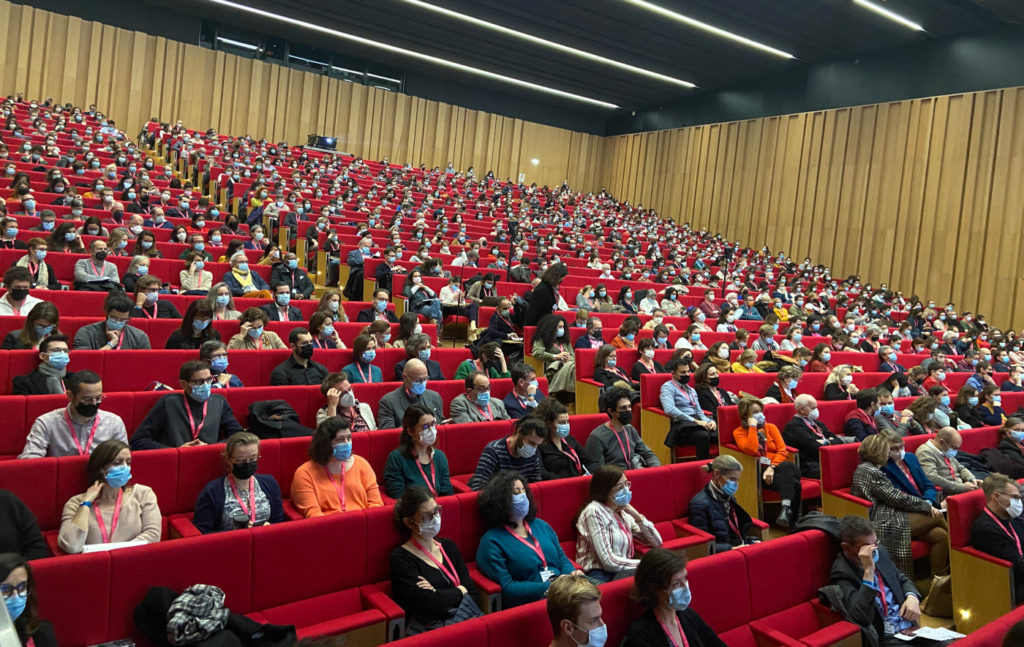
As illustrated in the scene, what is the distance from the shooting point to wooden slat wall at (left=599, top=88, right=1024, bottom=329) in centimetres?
1338

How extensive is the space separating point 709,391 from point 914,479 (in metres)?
1.51

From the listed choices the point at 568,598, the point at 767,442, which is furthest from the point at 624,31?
the point at 568,598

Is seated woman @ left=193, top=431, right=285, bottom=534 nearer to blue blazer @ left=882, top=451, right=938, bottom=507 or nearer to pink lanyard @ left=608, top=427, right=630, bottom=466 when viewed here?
pink lanyard @ left=608, top=427, right=630, bottom=466

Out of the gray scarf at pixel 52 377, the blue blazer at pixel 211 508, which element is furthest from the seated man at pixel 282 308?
the blue blazer at pixel 211 508

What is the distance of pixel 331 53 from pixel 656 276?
12713mm

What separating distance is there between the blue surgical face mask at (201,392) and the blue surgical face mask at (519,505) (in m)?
→ 1.68

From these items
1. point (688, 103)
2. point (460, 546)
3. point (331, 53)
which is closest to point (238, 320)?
point (460, 546)

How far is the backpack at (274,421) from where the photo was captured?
3.77 metres

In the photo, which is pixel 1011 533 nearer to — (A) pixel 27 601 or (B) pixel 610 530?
(B) pixel 610 530

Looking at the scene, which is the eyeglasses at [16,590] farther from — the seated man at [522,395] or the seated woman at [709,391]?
the seated woman at [709,391]

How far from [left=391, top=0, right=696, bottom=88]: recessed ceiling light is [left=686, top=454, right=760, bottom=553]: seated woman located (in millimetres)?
13656

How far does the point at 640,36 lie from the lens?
51.3ft

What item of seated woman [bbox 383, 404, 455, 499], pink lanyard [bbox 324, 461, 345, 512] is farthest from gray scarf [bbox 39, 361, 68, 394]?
seated woman [bbox 383, 404, 455, 499]

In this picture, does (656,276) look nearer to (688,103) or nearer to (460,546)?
(460,546)
